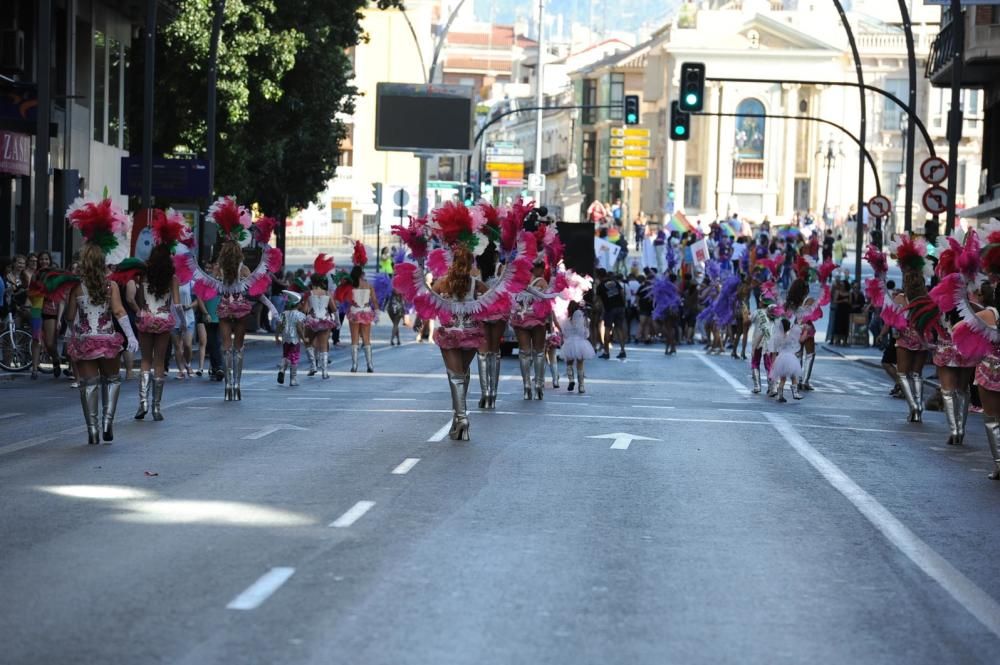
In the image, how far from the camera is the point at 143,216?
99.2 feet

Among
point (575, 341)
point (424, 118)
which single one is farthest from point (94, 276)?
point (424, 118)

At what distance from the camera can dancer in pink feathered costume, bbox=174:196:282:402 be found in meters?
23.0

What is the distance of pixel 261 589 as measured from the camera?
30.8 ft

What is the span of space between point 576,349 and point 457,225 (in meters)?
8.65

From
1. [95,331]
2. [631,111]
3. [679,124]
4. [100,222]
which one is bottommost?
[95,331]

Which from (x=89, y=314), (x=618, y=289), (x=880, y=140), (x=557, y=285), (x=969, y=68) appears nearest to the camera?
(x=89, y=314)

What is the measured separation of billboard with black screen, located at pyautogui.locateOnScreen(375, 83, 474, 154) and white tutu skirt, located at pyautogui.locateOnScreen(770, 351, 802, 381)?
4277 cm

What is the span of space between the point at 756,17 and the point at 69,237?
3372 inches

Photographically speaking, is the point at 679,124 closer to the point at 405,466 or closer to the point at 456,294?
A: the point at 456,294

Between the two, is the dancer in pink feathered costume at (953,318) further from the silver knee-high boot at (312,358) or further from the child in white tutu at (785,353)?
the silver knee-high boot at (312,358)

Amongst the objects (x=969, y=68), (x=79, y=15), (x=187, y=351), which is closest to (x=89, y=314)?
(x=187, y=351)

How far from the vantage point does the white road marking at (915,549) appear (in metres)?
9.73

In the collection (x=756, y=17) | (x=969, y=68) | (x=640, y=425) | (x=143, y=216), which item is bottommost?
(x=640, y=425)

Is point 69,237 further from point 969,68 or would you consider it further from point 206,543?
point 206,543
